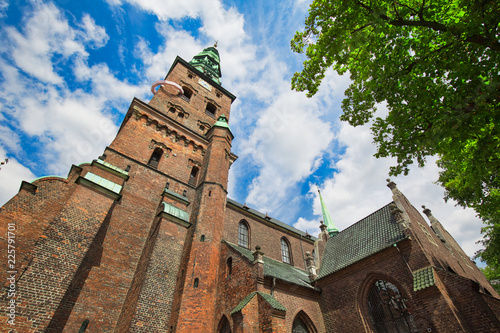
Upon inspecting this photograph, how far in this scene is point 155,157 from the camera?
1647cm

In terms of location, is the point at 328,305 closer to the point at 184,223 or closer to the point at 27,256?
the point at 184,223

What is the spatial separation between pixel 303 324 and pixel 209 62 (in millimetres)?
30662

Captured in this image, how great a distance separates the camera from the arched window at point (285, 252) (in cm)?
1930

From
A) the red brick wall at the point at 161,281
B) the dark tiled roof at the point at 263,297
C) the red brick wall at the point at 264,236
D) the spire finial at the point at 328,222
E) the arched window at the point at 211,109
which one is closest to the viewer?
the red brick wall at the point at 161,281

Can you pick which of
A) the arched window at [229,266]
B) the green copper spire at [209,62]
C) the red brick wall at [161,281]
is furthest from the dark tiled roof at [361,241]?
the green copper spire at [209,62]

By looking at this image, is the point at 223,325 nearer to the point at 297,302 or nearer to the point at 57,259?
the point at 297,302

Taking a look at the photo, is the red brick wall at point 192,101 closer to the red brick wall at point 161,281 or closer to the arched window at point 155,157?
the arched window at point 155,157

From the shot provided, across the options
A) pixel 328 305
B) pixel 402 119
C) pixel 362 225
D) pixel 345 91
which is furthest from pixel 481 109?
pixel 362 225

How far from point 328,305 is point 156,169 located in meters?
12.0

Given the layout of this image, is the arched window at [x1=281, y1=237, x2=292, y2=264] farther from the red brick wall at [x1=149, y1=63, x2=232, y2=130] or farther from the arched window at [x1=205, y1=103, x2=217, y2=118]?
the arched window at [x1=205, y1=103, x2=217, y2=118]

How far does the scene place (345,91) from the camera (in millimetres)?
9109

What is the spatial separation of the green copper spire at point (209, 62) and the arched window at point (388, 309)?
25.9 metres

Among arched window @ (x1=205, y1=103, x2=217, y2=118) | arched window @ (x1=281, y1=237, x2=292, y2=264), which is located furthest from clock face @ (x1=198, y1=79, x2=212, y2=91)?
arched window @ (x1=281, y1=237, x2=292, y2=264)

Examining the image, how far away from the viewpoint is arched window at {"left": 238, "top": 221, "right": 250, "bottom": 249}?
17031mm
